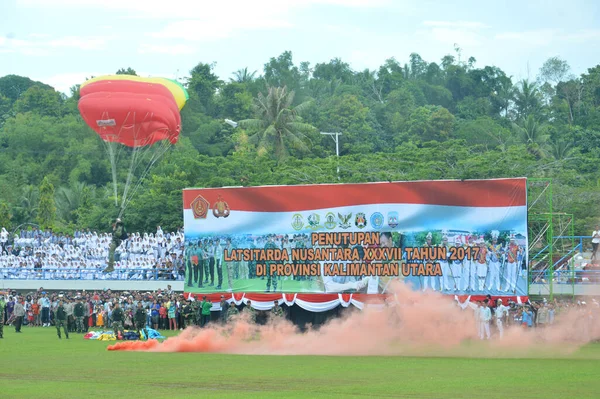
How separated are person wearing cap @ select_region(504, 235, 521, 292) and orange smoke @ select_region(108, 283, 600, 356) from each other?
1279 millimetres

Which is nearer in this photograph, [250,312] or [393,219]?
[393,219]

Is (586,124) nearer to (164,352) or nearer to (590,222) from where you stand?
(590,222)

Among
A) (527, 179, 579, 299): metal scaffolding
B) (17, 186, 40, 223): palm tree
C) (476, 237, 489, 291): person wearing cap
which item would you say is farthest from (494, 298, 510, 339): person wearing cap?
(17, 186, 40, 223): palm tree

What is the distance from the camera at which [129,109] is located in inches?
1446

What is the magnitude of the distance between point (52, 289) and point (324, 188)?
1998 centimetres

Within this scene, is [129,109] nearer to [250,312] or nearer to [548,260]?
[250,312]

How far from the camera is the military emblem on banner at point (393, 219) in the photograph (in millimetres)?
28406

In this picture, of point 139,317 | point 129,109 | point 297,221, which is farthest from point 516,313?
point 129,109

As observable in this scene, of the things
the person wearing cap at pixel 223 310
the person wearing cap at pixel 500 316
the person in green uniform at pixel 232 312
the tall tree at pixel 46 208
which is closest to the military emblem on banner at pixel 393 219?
the person wearing cap at pixel 500 316

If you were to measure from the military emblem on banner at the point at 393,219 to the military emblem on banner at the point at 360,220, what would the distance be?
0.80m

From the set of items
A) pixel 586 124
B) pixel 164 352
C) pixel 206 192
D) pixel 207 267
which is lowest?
pixel 164 352

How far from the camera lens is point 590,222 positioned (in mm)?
41781

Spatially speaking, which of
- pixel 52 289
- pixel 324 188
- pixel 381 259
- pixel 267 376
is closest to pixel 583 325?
pixel 381 259

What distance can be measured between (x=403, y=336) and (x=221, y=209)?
27.2 feet
